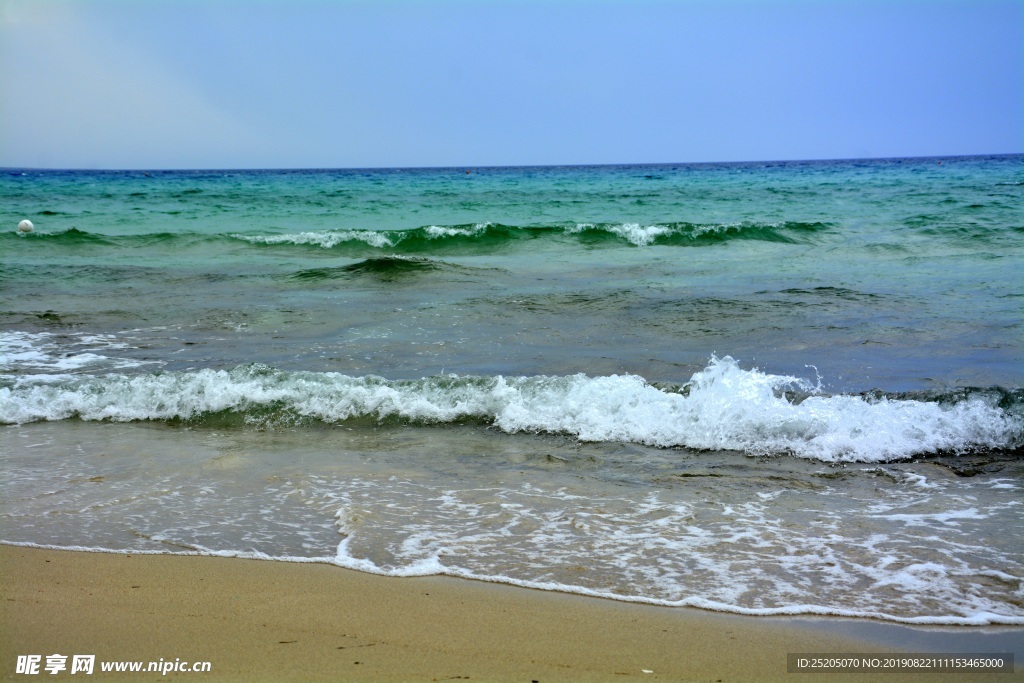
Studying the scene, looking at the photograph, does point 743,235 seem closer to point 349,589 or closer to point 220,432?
point 220,432

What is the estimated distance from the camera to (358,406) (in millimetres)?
6707

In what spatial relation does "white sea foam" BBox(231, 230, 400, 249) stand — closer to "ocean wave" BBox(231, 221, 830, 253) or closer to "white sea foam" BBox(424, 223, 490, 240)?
"ocean wave" BBox(231, 221, 830, 253)

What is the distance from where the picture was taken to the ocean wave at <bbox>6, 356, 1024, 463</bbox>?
582 cm

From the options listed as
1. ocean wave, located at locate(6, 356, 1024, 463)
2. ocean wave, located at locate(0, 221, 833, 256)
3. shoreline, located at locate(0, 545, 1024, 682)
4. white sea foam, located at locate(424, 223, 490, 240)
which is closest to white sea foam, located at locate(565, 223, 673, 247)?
ocean wave, located at locate(0, 221, 833, 256)

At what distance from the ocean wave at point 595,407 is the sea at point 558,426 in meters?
0.03

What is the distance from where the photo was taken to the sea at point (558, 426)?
400 centimetres

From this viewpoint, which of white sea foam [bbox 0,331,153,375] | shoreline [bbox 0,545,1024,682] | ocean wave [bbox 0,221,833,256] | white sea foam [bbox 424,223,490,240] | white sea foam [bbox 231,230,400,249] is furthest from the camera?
white sea foam [bbox 424,223,490,240]

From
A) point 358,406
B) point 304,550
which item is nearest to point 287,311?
point 358,406

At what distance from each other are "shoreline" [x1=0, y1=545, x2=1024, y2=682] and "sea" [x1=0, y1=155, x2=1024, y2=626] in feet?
0.49

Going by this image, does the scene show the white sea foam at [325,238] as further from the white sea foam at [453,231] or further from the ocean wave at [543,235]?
the white sea foam at [453,231]

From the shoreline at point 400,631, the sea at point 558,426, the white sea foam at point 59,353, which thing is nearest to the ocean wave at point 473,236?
the sea at point 558,426

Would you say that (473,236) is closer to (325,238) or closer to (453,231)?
(453,231)

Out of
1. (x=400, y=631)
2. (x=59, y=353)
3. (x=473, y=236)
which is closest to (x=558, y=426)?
(x=400, y=631)

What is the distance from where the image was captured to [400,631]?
327 centimetres
